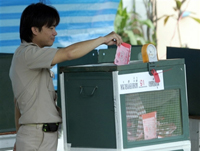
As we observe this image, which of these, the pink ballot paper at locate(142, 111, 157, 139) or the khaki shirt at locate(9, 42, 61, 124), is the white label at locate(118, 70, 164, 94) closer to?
the pink ballot paper at locate(142, 111, 157, 139)

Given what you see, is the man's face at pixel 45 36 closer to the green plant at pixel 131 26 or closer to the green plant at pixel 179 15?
the green plant at pixel 131 26

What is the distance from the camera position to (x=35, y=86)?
7.09ft

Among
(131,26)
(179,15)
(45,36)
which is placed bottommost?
(45,36)

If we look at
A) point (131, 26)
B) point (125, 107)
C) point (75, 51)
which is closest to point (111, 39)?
point (75, 51)

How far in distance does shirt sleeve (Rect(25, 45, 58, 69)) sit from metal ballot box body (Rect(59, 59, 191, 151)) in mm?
141

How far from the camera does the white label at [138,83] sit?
2000 mm

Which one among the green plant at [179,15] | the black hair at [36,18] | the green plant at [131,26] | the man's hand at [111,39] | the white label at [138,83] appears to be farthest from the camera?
the green plant at [179,15]

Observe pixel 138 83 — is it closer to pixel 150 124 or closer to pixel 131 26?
pixel 150 124

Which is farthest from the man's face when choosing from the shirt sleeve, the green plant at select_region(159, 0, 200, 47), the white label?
the green plant at select_region(159, 0, 200, 47)

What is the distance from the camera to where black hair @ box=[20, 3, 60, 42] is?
7.23 feet

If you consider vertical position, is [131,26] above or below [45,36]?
above

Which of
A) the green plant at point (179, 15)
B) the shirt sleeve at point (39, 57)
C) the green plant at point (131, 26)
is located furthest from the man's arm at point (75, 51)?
the green plant at point (179, 15)

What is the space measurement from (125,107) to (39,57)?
479 millimetres

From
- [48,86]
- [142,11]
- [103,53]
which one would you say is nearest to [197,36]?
[142,11]
